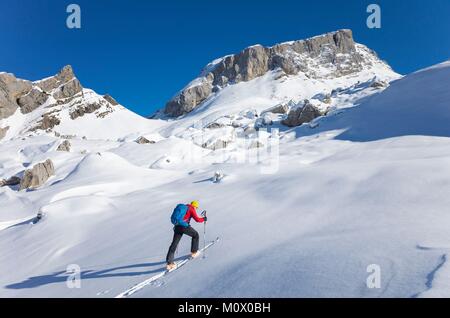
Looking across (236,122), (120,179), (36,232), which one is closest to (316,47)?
(236,122)

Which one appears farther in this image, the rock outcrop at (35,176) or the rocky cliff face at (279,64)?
the rocky cliff face at (279,64)

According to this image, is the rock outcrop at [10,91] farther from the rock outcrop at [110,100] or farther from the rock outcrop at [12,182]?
the rock outcrop at [12,182]

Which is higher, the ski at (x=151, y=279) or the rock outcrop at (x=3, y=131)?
the rock outcrop at (x=3, y=131)

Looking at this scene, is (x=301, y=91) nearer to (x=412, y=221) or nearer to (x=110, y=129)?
(x=110, y=129)

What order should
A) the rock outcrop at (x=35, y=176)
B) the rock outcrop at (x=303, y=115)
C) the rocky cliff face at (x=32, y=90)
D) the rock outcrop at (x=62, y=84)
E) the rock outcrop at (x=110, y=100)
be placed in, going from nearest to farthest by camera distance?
the rock outcrop at (x=35, y=176) → the rock outcrop at (x=303, y=115) → the rocky cliff face at (x=32, y=90) → the rock outcrop at (x=62, y=84) → the rock outcrop at (x=110, y=100)

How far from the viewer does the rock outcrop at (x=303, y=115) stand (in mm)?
43856

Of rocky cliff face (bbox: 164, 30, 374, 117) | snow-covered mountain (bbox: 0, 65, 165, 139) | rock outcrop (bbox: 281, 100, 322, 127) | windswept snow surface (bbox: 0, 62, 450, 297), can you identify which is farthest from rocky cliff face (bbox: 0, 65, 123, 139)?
windswept snow surface (bbox: 0, 62, 450, 297)

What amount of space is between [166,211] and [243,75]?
4575 inches

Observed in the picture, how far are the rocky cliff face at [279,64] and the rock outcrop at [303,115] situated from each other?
7255 cm

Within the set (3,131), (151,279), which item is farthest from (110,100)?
(151,279)

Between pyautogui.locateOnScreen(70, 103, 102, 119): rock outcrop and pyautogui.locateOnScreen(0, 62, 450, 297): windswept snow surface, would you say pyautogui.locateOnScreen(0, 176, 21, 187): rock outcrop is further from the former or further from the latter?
pyautogui.locateOnScreen(70, 103, 102, 119): rock outcrop

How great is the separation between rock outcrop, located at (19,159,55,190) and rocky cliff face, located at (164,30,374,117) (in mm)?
86570

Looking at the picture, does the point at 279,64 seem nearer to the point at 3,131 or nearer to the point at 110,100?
the point at 110,100

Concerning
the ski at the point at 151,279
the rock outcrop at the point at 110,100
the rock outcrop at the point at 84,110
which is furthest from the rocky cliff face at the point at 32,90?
the ski at the point at 151,279
